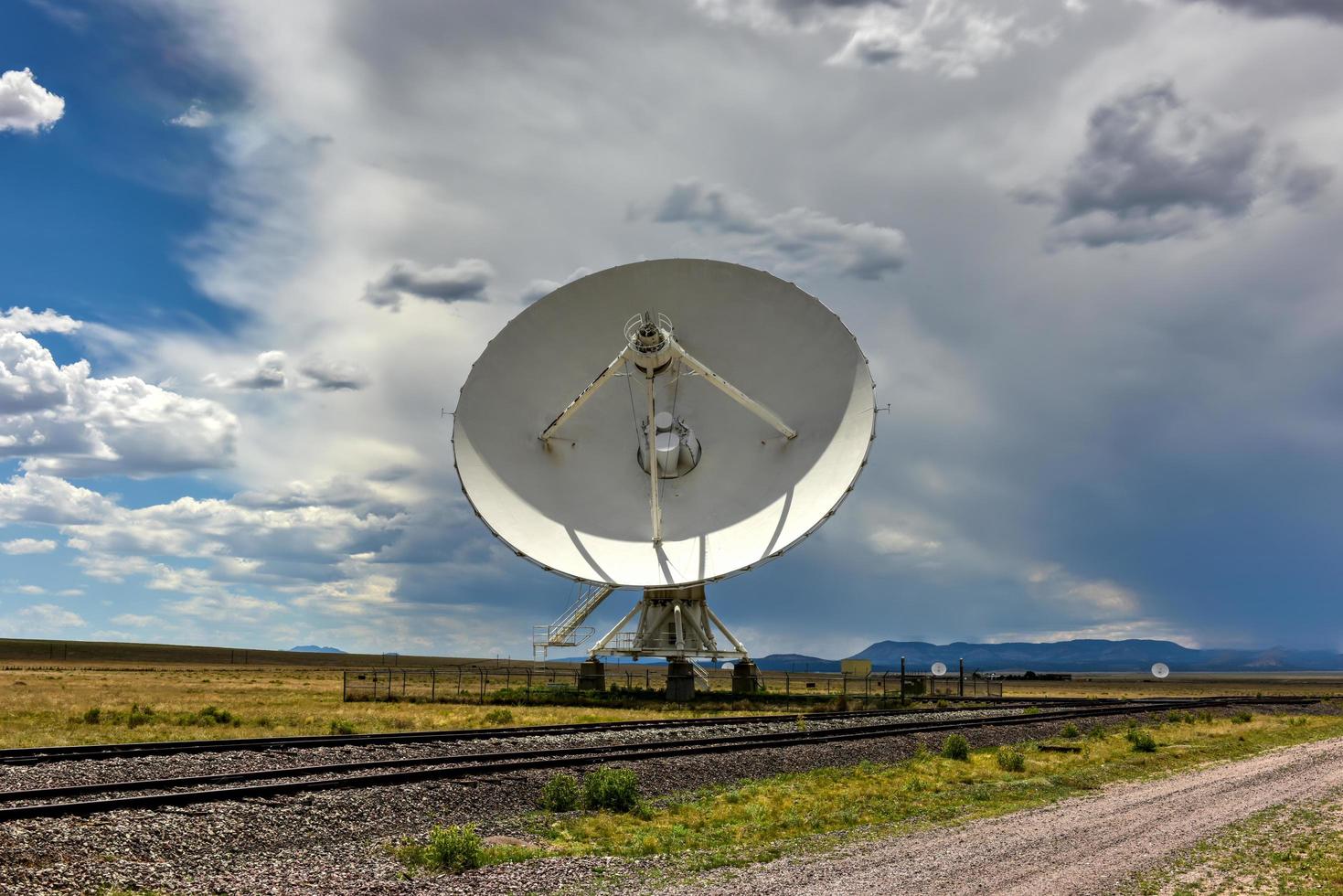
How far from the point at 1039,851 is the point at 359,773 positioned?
10.4m

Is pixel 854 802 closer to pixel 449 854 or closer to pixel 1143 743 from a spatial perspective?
pixel 449 854

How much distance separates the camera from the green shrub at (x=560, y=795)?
1755 cm

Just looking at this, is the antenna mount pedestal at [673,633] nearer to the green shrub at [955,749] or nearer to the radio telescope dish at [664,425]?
the radio telescope dish at [664,425]

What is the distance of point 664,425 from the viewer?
1602 inches

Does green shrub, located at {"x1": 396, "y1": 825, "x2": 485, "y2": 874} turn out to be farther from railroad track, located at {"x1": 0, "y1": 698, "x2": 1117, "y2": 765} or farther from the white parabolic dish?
the white parabolic dish

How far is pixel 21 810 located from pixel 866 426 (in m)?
27.2

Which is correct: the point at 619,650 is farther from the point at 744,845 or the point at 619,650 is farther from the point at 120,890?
the point at 120,890

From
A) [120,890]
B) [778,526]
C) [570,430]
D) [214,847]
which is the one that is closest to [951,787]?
[214,847]

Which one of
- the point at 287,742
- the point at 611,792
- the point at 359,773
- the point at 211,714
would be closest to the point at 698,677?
the point at 211,714

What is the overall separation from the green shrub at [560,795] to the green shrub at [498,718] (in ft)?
47.9

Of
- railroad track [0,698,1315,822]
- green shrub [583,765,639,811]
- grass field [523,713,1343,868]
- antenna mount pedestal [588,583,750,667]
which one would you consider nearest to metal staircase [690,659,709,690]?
antenna mount pedestal [588,583,750,667]

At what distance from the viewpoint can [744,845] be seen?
1474 cm

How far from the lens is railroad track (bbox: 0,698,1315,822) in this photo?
14.7 metres

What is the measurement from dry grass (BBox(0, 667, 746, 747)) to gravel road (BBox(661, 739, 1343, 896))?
55.4ft
